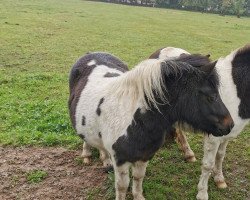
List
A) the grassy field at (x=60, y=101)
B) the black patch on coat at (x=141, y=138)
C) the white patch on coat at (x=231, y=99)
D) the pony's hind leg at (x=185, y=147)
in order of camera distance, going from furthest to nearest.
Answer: the pony's hind leg at (x=185, y=147) → the grassy field at (x=60, y=101) → the white patch on coat at (x=231, y=99) → the black patch on coat at (x=141, y=138)

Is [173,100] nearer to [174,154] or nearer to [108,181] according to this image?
[108,181]

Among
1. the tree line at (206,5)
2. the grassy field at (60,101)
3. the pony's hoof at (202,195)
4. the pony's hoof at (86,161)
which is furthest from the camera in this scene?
the tree line at (206,5)

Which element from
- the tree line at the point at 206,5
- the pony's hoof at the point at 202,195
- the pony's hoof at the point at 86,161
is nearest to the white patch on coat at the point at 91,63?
the pony's hoof at the point at 86,161

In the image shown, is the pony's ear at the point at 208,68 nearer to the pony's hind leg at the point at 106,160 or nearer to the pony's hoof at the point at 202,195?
the pony's hoof at the point at 202,195

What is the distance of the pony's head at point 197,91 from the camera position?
143 inches

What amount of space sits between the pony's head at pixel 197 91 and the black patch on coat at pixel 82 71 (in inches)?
74.1

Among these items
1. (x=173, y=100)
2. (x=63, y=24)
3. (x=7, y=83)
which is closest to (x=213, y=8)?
(x=63, y=24)

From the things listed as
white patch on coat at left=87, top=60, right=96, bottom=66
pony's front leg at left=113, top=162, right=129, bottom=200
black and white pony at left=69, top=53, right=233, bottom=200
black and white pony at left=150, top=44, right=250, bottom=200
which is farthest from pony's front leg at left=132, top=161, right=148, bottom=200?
white patch on coat at left=87, top=60, right=96, bottom=66

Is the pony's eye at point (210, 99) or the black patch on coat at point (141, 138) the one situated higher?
the pony's eye at point (210, 99)

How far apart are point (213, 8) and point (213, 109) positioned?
7245cm

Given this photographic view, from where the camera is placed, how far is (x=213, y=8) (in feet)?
234

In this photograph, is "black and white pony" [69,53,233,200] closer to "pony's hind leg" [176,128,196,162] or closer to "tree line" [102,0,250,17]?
"pony's hind leg" [176,128,196,162]

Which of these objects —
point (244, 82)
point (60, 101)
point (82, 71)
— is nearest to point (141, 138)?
point (244, 82)

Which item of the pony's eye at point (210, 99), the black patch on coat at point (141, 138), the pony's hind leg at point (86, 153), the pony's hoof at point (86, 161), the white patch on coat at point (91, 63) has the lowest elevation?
the pony's hoof at point (86, 161)
